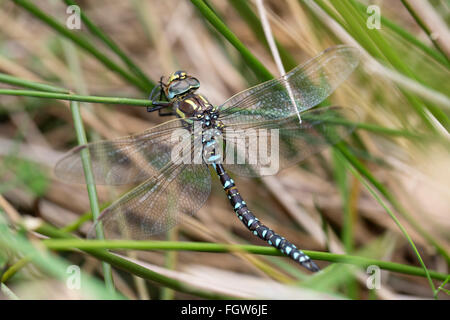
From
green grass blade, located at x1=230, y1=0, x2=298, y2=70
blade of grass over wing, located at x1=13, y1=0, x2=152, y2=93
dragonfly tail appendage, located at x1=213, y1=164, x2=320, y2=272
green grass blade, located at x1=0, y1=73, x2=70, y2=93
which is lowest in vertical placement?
dragonfly tail appendage, located at x1=213, y1=164, x2=320, y2=272

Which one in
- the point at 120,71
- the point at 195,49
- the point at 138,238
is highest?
the point at 195,49

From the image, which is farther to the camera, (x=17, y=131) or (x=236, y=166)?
(x=17, y=131)

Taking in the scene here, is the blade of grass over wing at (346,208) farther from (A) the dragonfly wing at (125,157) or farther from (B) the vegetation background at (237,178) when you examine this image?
(A) the dragonfly wing at (125,157)

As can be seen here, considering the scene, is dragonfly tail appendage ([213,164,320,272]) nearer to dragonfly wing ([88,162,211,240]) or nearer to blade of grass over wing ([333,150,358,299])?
dragonfly wing ([88,162,211,240])

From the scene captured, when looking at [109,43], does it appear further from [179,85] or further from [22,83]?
[22,83]

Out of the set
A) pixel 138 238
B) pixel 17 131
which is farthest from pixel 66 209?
pixel 138 238

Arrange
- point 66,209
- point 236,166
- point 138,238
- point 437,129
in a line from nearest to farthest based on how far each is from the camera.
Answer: point 437,129
point 138,238
point 236,166
point 66,209

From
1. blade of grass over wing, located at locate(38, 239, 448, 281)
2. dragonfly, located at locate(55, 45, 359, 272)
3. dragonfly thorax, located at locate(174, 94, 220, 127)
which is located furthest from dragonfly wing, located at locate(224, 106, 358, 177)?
blade of grass over wing, located at locate(38, 239, 448, 281)

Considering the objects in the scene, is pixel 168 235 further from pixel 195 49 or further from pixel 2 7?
pixel 2 7
